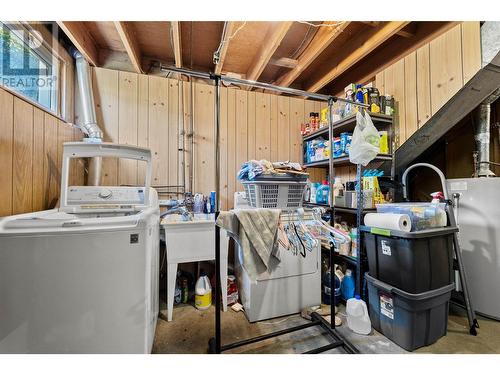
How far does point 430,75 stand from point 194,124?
2.28m

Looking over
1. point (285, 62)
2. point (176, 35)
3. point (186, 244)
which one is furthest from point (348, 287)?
point (176, 35)

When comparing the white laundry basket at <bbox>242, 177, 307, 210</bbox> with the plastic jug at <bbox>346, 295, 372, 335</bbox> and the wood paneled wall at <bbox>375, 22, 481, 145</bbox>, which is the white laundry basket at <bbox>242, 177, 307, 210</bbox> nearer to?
the plastic jug at <bbox>346, 295, 372, 335</bbox>

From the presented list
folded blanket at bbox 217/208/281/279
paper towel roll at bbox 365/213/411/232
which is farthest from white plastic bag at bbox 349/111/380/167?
folded blanket at bbox 217/208/281/279

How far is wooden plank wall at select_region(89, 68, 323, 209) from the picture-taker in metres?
2.11

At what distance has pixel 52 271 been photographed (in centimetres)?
100

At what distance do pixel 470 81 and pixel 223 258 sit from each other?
240 centimetres

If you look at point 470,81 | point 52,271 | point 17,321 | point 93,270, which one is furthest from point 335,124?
point 17,321

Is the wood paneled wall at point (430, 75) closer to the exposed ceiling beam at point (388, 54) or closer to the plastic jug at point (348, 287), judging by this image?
the exposed ceiling beam at point (388, 54)

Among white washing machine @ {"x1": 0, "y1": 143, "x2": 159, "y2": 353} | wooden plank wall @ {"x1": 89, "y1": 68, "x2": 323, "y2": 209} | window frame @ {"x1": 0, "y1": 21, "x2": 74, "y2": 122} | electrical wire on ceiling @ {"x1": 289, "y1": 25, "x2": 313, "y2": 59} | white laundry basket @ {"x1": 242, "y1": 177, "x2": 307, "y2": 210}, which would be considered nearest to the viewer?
white washing machine @ {"x1": 0, "y1": 143, "x2": 159, "y2": 353}

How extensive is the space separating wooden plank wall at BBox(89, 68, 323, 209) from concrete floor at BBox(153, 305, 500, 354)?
1.21 m

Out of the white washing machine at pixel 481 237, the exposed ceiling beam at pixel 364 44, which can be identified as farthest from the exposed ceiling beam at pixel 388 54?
the white washing machine at pixel 481 237

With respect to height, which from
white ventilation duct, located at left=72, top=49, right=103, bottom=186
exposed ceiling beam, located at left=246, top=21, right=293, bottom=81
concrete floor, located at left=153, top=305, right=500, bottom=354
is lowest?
concrete floor, located at left=153, top=305, right=500, bottom=354

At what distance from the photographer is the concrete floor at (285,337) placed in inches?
54.1

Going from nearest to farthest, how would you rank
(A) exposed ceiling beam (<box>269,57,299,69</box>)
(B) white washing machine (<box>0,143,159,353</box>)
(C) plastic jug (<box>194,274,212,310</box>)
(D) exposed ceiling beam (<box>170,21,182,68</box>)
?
(B) white washing machine (<box>0,143,159,353</box>) → (D) exposed ceiling beam (<box>170,21,182,68</box>) → (C) plastic jug (<box>194,274,212,310</box>) → (A) exposed ceiling beam (<box>269,57,299,69</box>)
